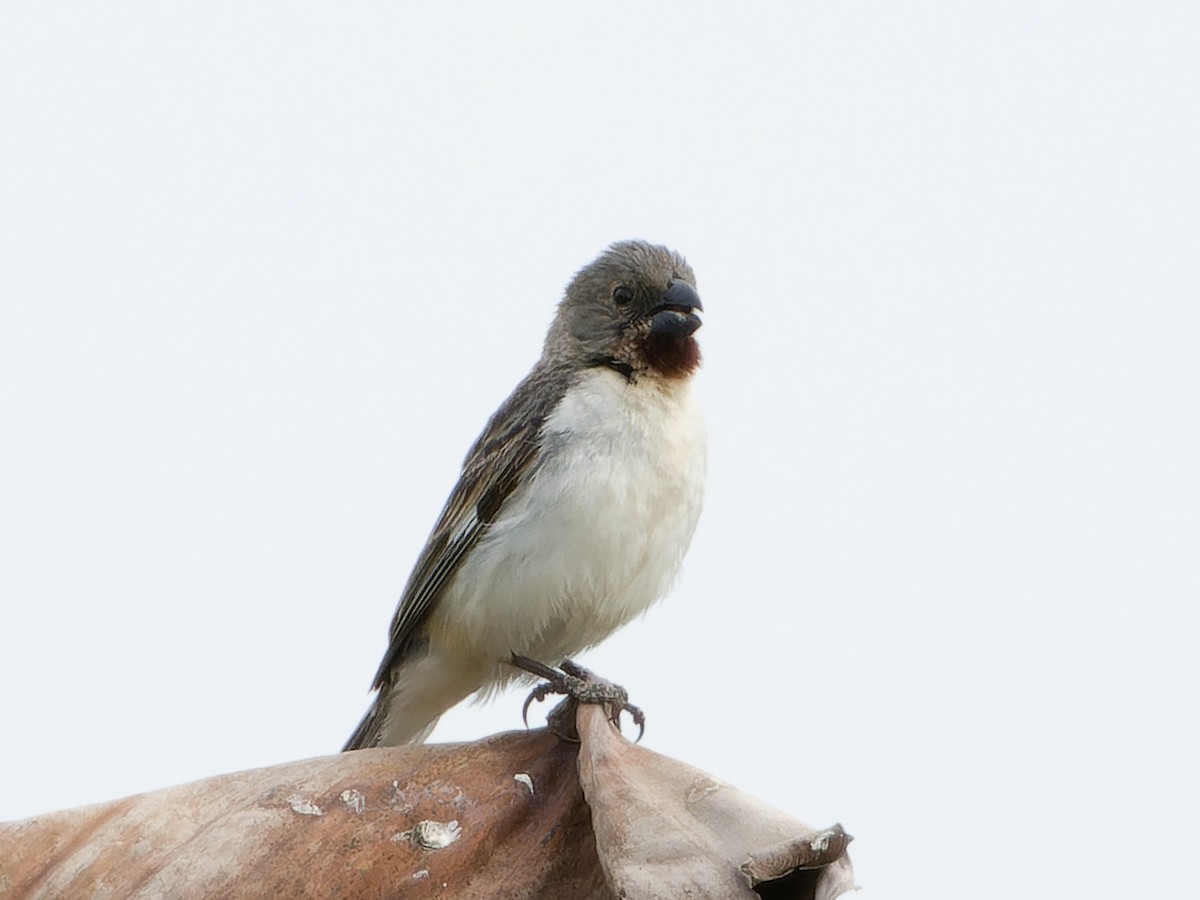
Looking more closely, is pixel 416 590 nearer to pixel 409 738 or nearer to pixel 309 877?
pixel 409 738

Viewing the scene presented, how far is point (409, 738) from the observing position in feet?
21.5

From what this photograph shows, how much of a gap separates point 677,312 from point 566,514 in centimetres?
106

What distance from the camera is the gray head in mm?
6496

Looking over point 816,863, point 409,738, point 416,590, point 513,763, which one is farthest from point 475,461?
point 816,863

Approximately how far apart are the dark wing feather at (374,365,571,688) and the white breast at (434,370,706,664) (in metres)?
0.08

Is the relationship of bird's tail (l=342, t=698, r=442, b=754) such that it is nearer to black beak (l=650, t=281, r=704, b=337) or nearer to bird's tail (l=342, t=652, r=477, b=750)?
bird's tail (l=342, t=652, r=477, b=750)

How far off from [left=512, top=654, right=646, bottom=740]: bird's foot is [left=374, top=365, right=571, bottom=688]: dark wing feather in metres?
0.48

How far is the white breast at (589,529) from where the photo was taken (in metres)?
6.02

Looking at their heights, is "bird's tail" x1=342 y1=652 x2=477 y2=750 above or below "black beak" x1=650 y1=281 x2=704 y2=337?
below

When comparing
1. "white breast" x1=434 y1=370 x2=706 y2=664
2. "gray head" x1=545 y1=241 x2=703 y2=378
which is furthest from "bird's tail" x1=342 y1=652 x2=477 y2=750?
"gray head" x1=545 y1=241 x2=703 y2=378

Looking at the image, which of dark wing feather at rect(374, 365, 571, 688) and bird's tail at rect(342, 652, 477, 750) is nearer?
dark wing feather at rect(374, 365, 571, 688)

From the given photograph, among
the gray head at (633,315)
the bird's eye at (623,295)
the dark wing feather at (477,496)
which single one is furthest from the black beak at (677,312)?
the dark wing feather at (477,496)

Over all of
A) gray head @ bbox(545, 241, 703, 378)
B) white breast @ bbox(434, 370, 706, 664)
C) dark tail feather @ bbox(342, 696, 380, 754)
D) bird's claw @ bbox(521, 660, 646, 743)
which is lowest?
dark tail feather @ bbox(342, 696, 380, 754)

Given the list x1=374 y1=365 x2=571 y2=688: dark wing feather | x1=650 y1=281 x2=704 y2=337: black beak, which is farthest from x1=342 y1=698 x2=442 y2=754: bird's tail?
x1=650 y1=281 x2=704 y2=337: black beak
